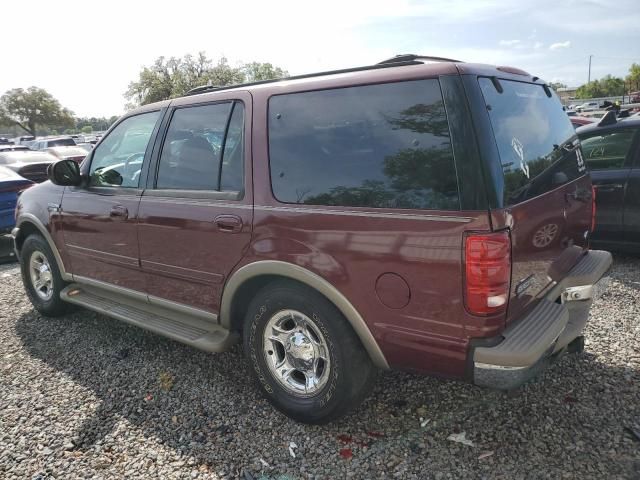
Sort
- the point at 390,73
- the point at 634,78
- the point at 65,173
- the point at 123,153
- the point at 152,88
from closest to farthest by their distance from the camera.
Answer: the point at 390,73, the point at 123,153, the point at 65,173, the point at 152,88, the point at 634,78

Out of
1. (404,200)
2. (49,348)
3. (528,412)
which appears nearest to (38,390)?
(49,348)

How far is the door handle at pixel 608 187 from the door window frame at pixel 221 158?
4365 mm

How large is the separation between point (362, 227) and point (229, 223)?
3.02 ft

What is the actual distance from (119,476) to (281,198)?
1.73 meters

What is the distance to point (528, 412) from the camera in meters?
2.88

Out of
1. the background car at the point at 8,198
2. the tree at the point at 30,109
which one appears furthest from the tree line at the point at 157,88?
the background car at the point at 8,198

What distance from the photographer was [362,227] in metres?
2.39

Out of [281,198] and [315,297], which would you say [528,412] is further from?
[281,198]

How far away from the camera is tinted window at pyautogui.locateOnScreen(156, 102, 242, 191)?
3094 mm

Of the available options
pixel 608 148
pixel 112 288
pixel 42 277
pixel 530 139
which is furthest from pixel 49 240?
pixel 608 148

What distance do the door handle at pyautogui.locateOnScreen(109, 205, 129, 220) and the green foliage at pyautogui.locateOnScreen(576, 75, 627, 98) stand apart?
106 m

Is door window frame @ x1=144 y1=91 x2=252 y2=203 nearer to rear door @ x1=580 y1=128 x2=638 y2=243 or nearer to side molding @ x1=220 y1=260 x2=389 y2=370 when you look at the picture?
side molding @ x1=220 y1=260 x2=389 y2=370

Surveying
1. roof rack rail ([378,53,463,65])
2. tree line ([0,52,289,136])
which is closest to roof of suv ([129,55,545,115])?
roof rack rail ([378,53,463,65])

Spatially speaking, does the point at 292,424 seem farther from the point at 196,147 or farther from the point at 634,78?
the point at 634,78
